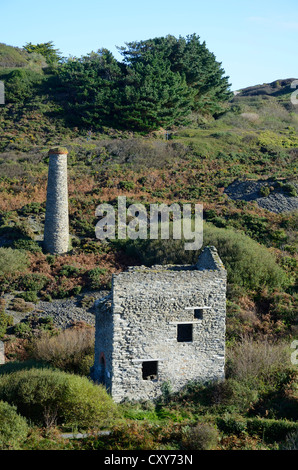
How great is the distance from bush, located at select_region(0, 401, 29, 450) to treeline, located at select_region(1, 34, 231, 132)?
4752 centimetres

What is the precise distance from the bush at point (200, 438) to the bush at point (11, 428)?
4532mm

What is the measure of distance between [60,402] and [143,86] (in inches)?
1943

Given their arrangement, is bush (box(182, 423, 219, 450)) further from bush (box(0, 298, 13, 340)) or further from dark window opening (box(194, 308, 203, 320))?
bush (box(0, 298, 13, 340))

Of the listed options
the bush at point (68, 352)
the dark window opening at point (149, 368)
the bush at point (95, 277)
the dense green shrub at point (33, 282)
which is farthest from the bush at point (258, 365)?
the dense green shrub at point (33, 282)

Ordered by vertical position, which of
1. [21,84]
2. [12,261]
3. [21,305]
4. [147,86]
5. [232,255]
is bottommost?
[21,305]

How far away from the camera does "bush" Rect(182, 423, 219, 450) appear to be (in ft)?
47.3

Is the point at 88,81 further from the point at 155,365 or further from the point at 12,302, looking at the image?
the point at 155,365

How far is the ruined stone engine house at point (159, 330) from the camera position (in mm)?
17109

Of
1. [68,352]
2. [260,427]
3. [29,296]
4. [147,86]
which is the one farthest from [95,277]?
[147,86]

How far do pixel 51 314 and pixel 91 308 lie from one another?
2.19 meters

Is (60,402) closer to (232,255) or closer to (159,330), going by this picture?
(159,330)

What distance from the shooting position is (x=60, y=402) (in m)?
15.8

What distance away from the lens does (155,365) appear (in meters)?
18.3

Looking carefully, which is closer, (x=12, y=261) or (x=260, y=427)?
(x=260, y=427)
